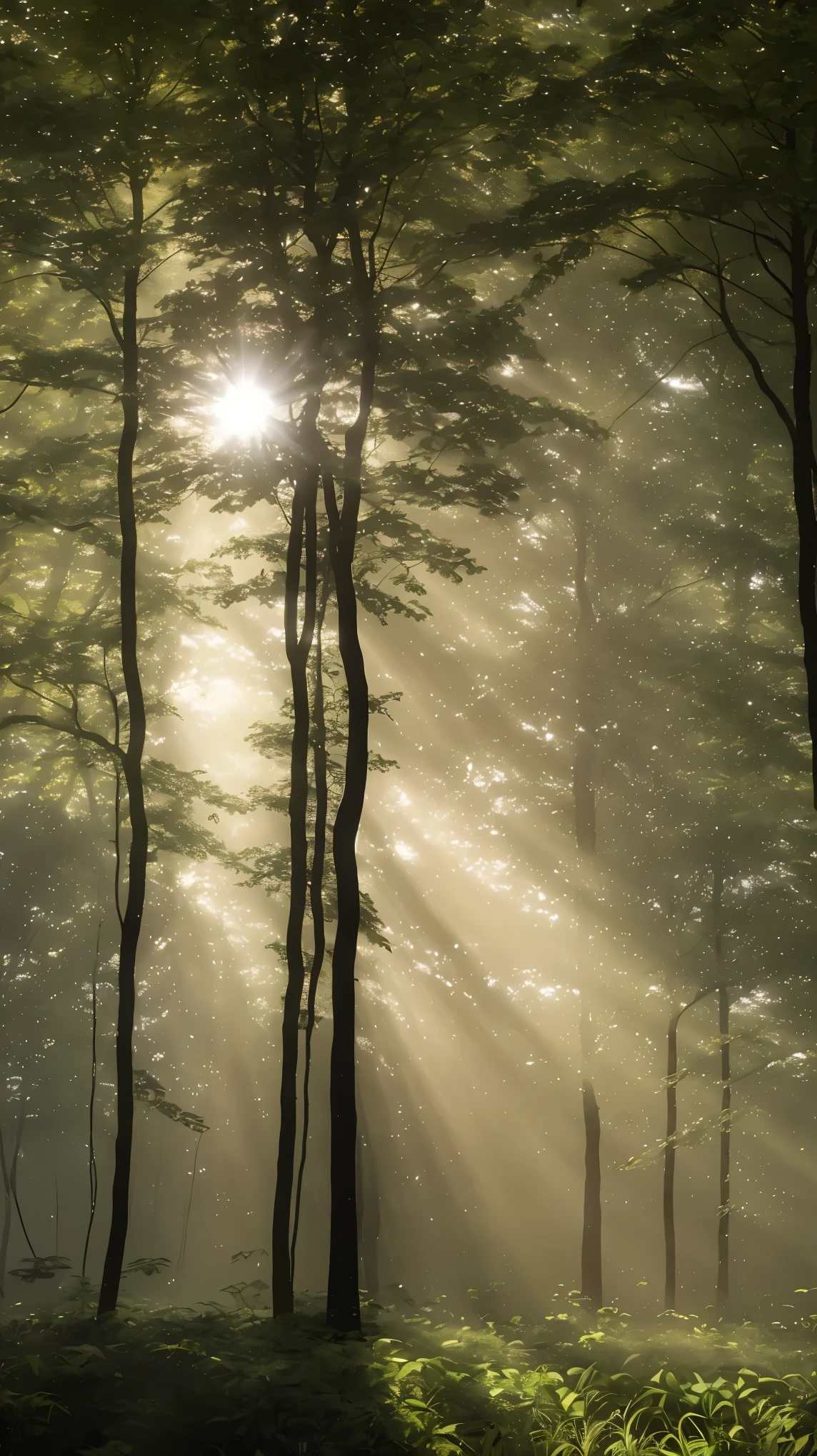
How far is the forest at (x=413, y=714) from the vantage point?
720 centimetres

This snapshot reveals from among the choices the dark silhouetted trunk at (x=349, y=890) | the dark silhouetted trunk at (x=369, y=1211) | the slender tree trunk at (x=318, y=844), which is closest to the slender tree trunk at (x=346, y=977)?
the dark silhouetted trunk at (x=349, y=890)

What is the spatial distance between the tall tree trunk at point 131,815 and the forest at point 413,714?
8 cm

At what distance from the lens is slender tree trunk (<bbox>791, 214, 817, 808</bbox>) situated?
7.24 m

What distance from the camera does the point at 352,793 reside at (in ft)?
29.0

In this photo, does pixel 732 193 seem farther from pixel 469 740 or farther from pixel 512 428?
pixel 469 740

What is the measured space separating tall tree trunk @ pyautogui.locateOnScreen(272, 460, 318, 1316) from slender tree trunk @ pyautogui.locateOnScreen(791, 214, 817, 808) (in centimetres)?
491

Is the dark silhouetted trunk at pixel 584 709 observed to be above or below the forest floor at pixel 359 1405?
above

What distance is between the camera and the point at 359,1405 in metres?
5.31

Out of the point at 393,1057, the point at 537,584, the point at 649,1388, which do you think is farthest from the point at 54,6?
the point at 393,1057

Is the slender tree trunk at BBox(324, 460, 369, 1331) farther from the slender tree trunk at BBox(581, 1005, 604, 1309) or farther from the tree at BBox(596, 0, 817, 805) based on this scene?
the slender tree trunk at BBox(581, 1005, 604, 1309)

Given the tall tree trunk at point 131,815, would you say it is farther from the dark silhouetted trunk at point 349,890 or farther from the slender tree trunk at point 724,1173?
the slender tree trunk at point 724,1173

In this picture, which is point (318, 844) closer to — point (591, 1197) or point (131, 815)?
point (131, 815)

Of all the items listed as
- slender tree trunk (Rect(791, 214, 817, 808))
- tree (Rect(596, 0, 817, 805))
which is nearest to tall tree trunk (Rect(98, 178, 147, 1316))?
tree (Rect(596, 0, 817, 805))

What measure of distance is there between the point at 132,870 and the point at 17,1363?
422 centimetres
